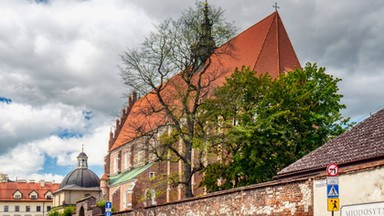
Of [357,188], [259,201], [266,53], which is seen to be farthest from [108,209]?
[266,53]

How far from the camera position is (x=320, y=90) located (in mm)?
37344

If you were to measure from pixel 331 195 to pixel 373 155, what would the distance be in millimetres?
4678

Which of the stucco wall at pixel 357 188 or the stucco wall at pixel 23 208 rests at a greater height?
the stucco wall at pixel 357 188

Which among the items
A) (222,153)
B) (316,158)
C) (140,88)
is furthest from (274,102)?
(316,158)

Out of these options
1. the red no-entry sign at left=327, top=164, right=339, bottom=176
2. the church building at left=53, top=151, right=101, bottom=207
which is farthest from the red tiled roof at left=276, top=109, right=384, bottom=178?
the church building at left=53, top=151, right=101, bottom=207

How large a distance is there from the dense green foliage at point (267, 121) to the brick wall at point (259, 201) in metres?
10.7

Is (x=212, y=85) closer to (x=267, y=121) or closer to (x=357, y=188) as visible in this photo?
(x=267, y=121)

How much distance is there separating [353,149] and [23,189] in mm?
97582

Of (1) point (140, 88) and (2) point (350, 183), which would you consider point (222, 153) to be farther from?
(2) point (350, 183)

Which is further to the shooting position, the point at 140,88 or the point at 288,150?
the point at 140,88

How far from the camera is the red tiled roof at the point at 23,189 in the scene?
106 meters

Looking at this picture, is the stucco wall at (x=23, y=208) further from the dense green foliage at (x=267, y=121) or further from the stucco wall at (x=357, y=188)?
the stucco wall at (x=357, y=188)

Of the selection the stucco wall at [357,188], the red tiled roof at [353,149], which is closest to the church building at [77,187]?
the red tiled roof at [353,149]

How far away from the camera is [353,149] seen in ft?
62.0
